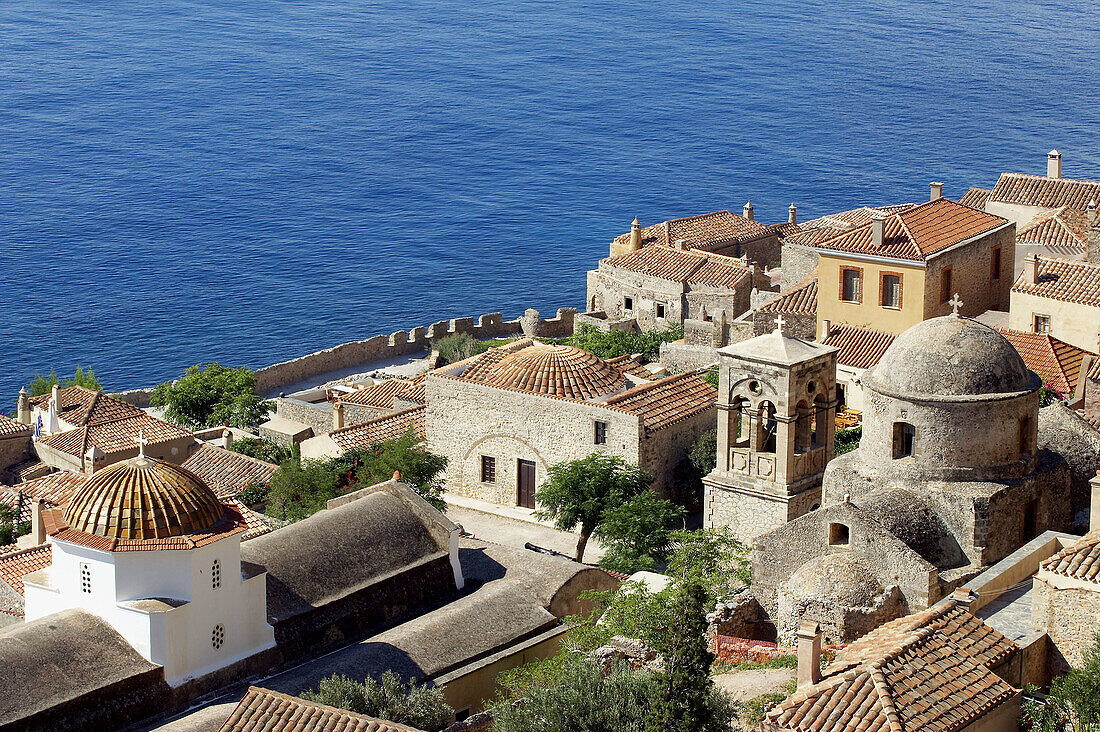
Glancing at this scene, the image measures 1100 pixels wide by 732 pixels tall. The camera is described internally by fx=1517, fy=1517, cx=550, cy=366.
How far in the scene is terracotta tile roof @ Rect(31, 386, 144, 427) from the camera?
4641 centimetres

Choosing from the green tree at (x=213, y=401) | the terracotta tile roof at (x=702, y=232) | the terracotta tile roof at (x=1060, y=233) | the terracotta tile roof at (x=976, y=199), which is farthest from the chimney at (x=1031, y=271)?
the green tree at (x=213, y=401)

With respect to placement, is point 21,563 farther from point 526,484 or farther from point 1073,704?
point 1073,704

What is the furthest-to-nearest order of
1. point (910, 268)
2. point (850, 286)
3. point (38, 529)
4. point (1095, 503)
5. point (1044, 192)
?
point (1044, 192) < point (850, 286) < point (910, 268) < point (38, 529) < point (1095, 503)

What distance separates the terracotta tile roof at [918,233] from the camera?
1585 inches

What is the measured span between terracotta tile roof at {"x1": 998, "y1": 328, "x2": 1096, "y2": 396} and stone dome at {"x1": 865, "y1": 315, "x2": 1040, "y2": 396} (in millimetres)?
10297

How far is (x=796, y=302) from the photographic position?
→ 157 ft

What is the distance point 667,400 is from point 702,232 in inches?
1204

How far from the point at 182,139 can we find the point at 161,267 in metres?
33.2

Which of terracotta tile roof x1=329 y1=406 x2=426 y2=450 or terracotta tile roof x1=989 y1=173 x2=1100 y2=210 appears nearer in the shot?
terracotta tile roof x1=329 y1=406 x2=426 y2=450

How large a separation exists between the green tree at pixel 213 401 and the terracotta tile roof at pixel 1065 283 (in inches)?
962

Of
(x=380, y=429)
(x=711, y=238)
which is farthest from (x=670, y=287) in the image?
(x=380, y=429)

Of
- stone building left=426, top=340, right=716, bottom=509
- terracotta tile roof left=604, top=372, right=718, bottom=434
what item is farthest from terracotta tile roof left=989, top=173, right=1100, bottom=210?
stone building left=426, top=340, right=716, bottom=509

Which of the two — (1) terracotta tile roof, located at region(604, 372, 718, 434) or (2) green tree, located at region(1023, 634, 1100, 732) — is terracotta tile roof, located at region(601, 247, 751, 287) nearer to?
(1) terracotta tile roof, located at region(604, 372, 718, 434)

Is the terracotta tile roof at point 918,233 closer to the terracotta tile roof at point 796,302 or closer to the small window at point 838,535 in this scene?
the terracotta tile roof at point 796,302
